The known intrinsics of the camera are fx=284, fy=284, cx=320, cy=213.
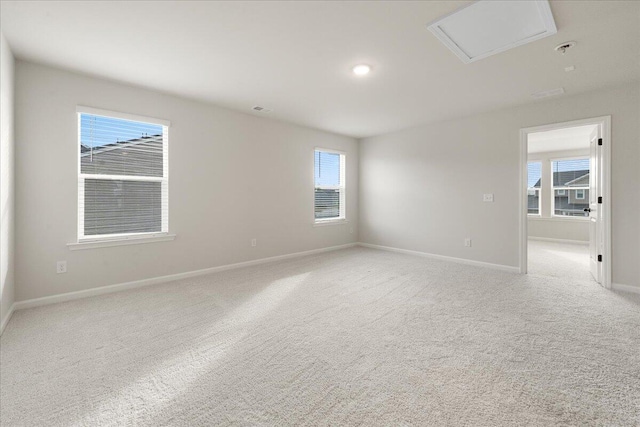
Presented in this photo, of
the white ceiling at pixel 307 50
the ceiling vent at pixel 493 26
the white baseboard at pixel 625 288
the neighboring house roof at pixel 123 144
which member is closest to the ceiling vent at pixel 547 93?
Answer: the white ceiling at pixel 307 50

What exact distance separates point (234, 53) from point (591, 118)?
442cm

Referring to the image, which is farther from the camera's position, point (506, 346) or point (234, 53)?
point (234, 53)

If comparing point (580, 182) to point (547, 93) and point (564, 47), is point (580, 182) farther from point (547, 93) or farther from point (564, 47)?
point (564, 47)

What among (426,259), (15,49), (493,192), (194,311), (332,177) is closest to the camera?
(15,49)

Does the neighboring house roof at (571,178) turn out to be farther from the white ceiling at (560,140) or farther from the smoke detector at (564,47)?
the smoke detector at (564,47)

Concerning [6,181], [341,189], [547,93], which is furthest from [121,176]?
[547,93]

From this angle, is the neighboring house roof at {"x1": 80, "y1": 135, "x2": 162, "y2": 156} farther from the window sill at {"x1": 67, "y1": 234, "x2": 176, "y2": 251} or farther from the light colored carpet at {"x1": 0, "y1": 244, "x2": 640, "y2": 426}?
the light colored carpet at {"x1": 0, "y1": 244, "x2": 640, "y2": 426}

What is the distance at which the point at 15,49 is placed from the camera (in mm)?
2625

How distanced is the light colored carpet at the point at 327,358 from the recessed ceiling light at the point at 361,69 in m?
2.50

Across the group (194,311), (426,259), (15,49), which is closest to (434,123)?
(426,259)

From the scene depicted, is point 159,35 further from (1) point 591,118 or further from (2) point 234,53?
(1) point 591,118

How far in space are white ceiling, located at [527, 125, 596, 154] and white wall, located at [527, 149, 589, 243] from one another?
0.19m

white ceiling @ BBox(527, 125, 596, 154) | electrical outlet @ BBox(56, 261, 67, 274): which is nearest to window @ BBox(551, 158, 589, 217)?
white ceiling @ BBox(527, 125, 596, 154)

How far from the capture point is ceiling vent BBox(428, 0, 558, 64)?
202 cm
